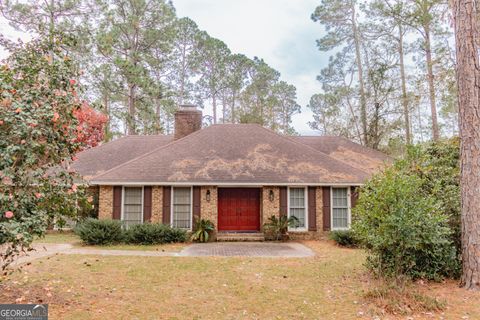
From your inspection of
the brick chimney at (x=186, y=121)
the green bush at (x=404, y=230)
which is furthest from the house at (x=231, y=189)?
the green bush at (x=404, y=230)

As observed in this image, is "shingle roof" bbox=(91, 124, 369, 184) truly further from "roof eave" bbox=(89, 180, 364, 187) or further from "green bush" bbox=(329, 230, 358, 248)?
"green bush" bbox=(329, 230, 358, 248)

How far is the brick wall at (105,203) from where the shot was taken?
14.1m

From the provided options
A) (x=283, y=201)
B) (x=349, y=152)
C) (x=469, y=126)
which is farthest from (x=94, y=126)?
(x=469, y=126)

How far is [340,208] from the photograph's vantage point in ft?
47.9

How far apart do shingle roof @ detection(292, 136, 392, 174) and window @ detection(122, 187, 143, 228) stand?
35.5 feet

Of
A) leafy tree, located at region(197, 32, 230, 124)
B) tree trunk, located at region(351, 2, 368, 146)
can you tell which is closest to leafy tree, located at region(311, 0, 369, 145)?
tree trunk, located at region(351, 2, 368, 146)

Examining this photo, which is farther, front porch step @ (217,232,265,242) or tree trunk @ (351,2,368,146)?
tree trunk @ (351,2,368,146)

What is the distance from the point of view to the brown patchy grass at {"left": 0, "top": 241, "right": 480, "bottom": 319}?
5.61m

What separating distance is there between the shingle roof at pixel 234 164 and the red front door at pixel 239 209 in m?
1.21

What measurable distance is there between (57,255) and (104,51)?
17549 millimetres

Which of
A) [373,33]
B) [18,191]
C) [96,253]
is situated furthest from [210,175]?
[373,33]

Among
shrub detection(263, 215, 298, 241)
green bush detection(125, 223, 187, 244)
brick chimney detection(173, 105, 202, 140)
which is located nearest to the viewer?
green bush detection(125, 223, 187, 244)

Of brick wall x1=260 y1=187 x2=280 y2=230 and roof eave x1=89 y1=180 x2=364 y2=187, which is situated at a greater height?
roof eave x1=89 y1=180 x2=364 y2=187

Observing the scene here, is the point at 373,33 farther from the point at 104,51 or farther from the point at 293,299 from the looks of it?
the point at 293,299
